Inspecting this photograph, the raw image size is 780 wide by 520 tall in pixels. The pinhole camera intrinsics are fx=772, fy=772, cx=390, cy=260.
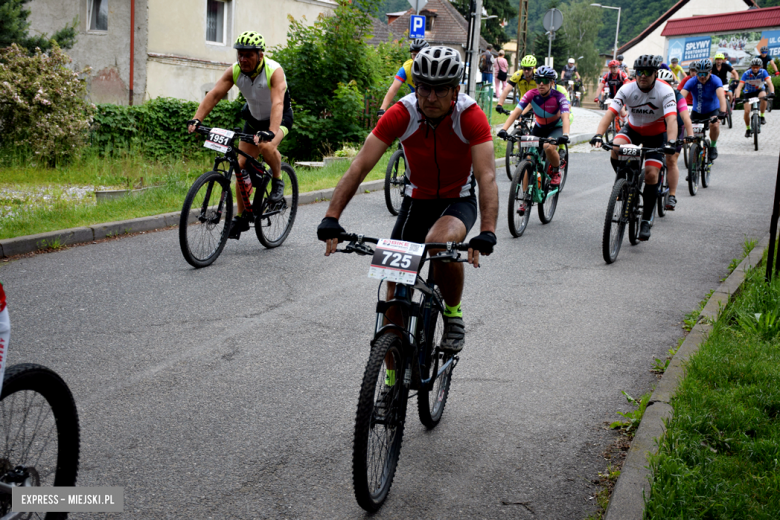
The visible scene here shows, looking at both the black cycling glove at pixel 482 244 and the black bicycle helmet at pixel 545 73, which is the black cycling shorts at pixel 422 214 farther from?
the black bicycle helmet at pixel 545 73

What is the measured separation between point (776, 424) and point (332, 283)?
4240mm

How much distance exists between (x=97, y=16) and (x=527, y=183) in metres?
19.3

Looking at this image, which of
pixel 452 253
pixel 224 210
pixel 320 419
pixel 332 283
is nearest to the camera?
pixel 452 253

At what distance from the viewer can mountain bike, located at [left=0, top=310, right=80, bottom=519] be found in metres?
2.68

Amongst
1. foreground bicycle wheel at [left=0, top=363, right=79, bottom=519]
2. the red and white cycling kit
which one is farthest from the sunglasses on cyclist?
foreground bicycle wheel at [left=0, top=363, right=79, bottom=519]

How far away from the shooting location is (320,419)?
439 centimetres

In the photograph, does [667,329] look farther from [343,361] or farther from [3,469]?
[3,469]

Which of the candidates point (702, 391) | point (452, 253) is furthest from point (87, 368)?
point (702, 391)

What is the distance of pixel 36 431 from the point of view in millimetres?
2727

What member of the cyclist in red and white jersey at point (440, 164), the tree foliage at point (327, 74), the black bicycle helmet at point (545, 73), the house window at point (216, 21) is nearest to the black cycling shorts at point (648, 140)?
the black bicycle helmet at point (545, 73)

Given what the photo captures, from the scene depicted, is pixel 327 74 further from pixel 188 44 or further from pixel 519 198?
pixel 188 44

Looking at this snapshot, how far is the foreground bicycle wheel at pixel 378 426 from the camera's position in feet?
10.3

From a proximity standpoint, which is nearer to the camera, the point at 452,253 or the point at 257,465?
the point at 452,253

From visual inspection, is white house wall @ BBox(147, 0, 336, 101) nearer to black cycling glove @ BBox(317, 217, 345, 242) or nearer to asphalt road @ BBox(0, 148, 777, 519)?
asphalt road @ BBox(0, 148, 777, 519)
